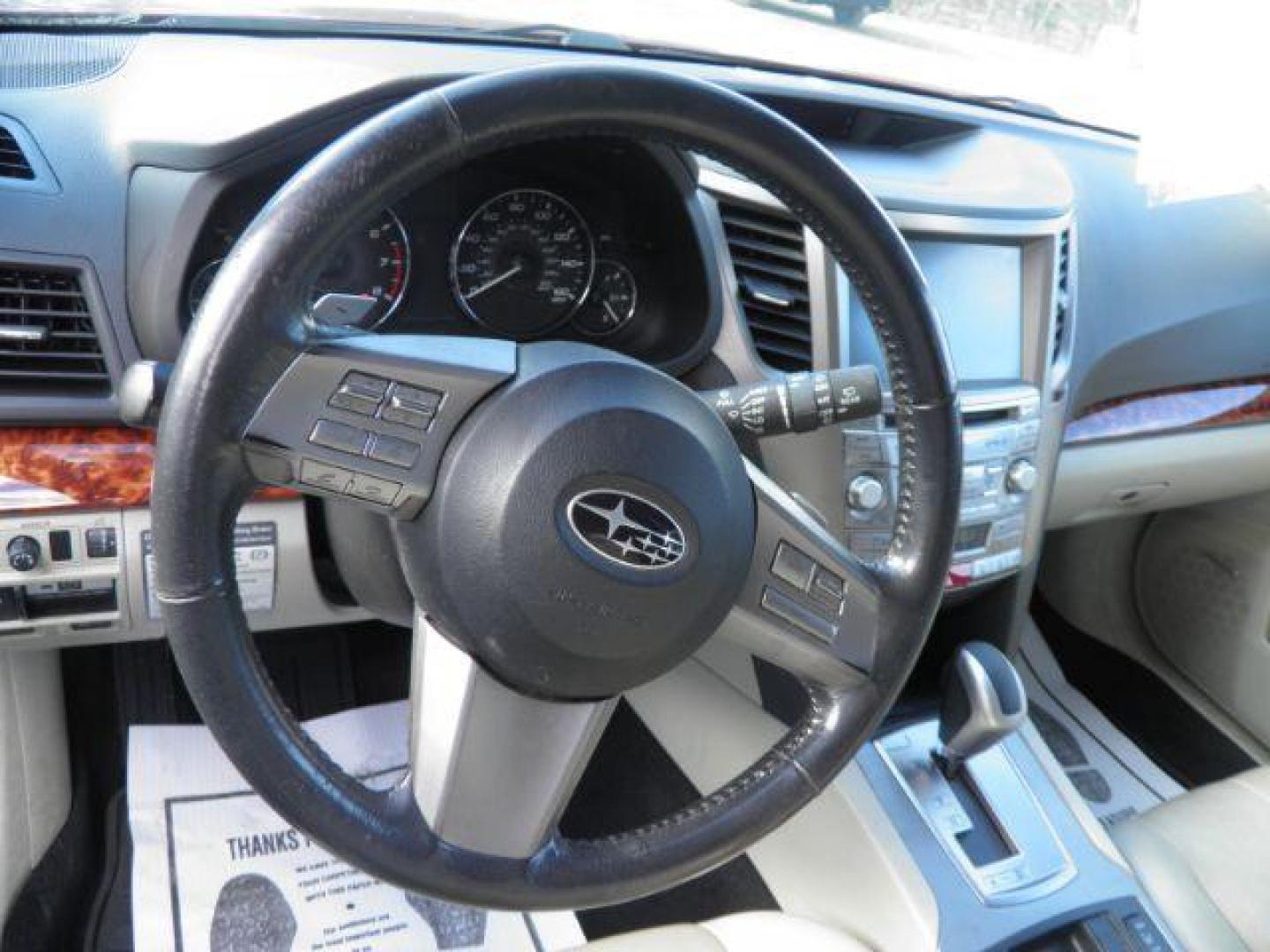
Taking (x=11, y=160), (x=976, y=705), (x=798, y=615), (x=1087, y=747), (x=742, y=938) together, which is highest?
(x=11, y=160)

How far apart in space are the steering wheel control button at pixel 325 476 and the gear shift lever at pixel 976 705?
31.6 inches

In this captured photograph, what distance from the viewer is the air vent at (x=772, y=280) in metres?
1.28

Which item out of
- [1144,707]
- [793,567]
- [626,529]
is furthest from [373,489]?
[1144,707]

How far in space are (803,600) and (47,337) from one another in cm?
69

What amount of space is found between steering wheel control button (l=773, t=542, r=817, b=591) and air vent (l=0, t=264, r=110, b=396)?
2.05 ft

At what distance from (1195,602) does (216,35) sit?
1732mm

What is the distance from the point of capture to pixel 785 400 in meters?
0.93

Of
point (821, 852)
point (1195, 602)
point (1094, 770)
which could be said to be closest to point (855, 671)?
point (821, 852)

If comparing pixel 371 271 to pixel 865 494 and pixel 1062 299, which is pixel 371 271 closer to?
pixel 865 494

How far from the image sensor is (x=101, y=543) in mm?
1178

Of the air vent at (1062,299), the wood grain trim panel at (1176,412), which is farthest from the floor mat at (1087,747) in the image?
the air vent at (1062,299)

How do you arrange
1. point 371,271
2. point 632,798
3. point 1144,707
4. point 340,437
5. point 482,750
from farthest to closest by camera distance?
point 1144,707 → point 632,798 → point 371,271 → point 482,750 → point 340,437

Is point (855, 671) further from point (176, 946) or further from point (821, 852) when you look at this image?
point (176, 946)

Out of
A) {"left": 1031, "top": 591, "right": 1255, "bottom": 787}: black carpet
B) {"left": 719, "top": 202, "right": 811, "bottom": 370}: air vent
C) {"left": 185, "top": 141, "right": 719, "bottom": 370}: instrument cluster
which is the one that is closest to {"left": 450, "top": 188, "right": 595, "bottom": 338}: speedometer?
{"left": 185, "top": 141, "right": 719, "bottom": 370}: instrument cluster
